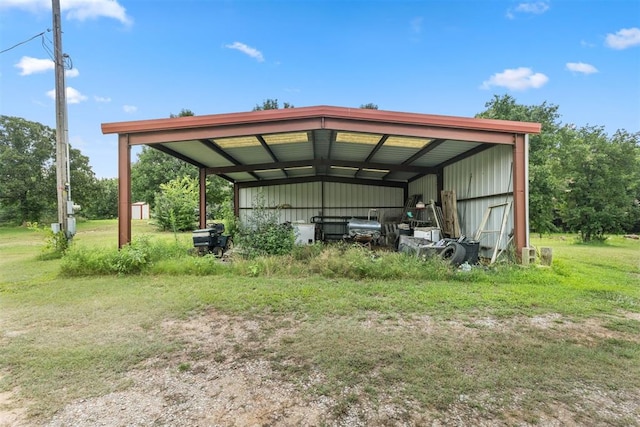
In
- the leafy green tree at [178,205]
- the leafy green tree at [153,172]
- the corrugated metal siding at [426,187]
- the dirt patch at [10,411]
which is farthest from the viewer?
the leafy green tree at [153,172]

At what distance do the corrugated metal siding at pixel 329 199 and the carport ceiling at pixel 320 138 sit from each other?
3.20 m

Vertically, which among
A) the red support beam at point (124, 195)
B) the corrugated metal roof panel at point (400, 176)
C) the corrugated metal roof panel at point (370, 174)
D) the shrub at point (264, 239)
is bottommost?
the shrub at point (264, 239)

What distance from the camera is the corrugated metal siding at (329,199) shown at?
13406 mm

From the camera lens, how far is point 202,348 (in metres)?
2.77

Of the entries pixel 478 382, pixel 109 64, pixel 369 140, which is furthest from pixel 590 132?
pixel 109 64

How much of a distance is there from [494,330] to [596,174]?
1435 centimetres

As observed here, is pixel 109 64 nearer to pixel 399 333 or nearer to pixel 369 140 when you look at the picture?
pixel 369 140

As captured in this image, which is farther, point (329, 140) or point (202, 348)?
point (329, 140)

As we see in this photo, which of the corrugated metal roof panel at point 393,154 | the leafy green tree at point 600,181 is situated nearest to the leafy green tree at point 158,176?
the corrugated metal roof panel at point 393,154

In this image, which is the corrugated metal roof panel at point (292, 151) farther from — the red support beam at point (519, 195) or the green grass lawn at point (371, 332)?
the red support beam at point (519, 195)

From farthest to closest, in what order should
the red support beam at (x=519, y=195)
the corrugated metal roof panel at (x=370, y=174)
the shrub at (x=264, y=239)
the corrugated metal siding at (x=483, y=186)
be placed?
1. the corrugated metal roof panel at (x=370, y=174)
2. the shrub at (x=264, y=239)
3. the corrugated metal siding at (x=483, y=186)
4. the red support beam at (x=519, y=195)

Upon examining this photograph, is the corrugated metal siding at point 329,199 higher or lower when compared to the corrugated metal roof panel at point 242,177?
lower

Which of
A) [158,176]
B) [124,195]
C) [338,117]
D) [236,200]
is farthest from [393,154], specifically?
[158,176]

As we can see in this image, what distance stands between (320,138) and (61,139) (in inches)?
238
